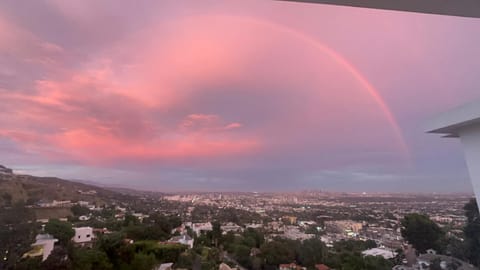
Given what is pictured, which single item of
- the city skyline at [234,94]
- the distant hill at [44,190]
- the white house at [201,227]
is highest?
the city skyline at [234,94]

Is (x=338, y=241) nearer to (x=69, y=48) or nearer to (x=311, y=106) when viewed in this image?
(x=311, y=106)

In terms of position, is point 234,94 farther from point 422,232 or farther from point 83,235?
point 422,232

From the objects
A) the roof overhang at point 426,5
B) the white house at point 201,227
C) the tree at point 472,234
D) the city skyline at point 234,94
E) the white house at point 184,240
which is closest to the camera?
the roof overhang at point 426,5

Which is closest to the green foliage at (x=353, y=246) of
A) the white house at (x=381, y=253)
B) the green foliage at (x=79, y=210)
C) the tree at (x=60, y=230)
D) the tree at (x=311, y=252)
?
the white house at (x=381, y=253)

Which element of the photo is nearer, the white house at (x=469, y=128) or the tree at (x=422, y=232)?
the white house at (x=469, y=128)

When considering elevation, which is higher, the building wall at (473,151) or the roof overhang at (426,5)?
the roof overhang at (426,5)

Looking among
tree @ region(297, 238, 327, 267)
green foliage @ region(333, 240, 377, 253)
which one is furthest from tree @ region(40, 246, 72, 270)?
green foliage @ region(333, 240, 377, 253)

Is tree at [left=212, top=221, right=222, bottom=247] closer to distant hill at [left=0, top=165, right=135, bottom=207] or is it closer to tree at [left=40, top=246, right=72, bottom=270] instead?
tree at [left=40, top=246, right=72, bottom=270]

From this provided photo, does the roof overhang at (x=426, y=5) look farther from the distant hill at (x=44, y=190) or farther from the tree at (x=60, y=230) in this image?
the distant hill at (x=44, y=190)

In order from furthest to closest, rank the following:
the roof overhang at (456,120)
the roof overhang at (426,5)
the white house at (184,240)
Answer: the white house at (184,240)
the roof overhang at (456,120)
the roof overhang at (426,5)
